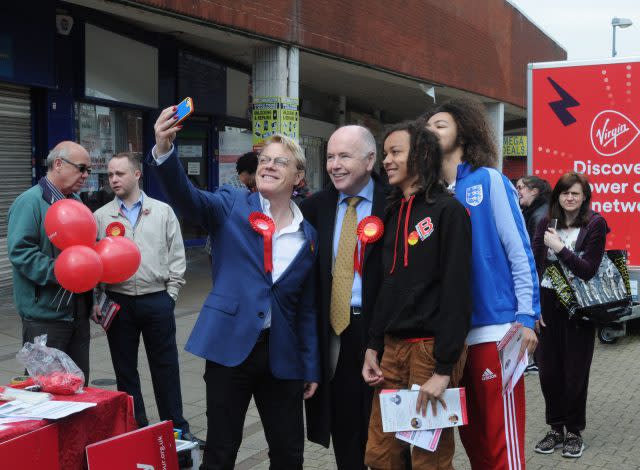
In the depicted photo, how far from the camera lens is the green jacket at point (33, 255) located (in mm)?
4219

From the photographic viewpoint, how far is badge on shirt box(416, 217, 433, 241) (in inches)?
123

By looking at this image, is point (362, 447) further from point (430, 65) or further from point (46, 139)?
point (430, 65)

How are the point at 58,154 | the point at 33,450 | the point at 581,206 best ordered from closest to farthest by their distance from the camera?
the point at 33,450
the point at 58,154
the point at 581,206

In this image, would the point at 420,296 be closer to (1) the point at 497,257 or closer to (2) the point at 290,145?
(1) the point at 497,257

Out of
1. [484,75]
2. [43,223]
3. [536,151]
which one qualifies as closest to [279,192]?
[43,223]

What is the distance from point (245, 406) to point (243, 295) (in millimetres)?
520

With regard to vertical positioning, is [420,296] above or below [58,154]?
below

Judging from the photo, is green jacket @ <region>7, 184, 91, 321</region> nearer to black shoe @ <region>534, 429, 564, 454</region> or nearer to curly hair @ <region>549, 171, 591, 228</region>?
black shoe @ <region>534, 429, 564, 454</region>

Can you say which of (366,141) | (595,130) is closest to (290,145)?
(366,141)

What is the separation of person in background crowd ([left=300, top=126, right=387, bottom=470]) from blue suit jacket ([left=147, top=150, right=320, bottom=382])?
0.31ft

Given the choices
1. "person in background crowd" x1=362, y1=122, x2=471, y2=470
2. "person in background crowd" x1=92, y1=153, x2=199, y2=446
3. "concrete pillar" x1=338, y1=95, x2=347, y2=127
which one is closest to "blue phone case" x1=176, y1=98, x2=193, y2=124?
"person in background crowd" x1=362, y1=122, x2=471, y2=470

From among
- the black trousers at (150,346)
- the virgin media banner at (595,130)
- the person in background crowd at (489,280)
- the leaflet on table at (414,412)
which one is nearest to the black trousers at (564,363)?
the person in background crowd at (489,280)

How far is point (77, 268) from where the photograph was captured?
3744 mm

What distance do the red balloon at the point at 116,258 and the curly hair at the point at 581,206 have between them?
2.98 metres
